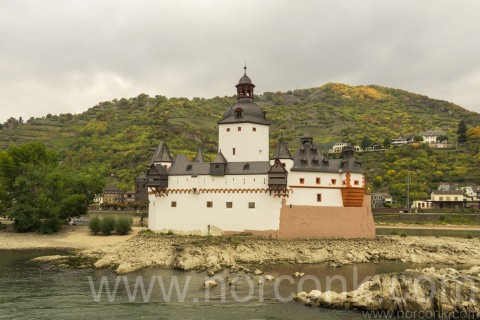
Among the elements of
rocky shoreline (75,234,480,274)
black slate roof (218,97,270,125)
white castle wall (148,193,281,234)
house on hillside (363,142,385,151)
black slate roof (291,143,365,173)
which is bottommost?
rocky shoreline (75,234,480,274)

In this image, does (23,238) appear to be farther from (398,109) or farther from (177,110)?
(398,109)

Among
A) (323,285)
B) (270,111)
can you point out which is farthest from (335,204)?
(270,111)

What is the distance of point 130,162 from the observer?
4183 inches

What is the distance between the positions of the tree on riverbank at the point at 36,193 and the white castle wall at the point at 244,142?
66.5 ft

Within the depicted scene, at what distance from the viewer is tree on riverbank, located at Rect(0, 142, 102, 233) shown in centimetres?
5616

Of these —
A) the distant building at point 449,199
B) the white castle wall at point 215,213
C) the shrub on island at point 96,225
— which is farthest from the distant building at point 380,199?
the shrub on island at point 96,225

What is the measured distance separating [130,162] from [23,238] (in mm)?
52594

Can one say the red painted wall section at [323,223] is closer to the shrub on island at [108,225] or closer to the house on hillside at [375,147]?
the shrub on island at [108,225]

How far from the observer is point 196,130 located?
123 metres

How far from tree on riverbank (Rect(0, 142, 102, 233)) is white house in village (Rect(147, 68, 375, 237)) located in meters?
12.6

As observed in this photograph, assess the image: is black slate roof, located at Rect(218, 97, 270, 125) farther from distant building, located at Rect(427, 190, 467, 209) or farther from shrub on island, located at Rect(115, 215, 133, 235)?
distant building, located at Rect(427, 190, 467, 209)

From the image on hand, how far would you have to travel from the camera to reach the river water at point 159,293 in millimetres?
26908

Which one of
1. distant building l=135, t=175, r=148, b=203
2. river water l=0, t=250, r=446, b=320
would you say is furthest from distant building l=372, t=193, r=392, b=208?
river water l=0, t=250, r=446, b=320

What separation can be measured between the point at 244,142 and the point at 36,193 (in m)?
25.5
